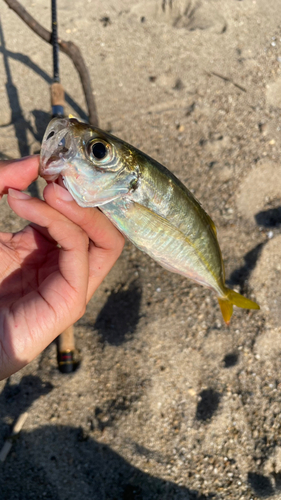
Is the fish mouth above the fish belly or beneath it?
above

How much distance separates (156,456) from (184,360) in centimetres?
69

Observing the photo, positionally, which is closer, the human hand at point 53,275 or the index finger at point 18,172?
the human hand at point 53,275

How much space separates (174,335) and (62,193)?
5.17 ft

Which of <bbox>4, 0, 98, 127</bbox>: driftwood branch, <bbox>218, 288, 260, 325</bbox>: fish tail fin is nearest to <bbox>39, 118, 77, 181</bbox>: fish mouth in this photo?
<bbox>218, 288, 260, 325</bbox>: fish tail fin

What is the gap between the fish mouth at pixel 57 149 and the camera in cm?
160

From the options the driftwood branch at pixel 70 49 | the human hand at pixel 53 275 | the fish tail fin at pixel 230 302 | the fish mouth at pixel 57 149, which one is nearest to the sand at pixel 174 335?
the driftwood branch at pixel 70 49

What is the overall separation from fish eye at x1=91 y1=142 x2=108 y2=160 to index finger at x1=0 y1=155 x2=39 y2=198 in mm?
440

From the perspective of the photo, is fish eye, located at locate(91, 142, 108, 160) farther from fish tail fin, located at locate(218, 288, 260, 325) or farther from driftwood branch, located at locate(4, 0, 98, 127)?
driftwood branch, located at locate(4, 0, 98, 127)

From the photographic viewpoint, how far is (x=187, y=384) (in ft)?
8.52

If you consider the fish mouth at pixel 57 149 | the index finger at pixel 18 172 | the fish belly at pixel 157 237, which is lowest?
the fish belly at pixel 157 237

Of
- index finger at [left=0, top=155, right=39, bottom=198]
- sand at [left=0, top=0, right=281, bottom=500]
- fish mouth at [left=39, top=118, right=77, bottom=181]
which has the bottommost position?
sand at [left=0, top=0, right=281, bottom=500]

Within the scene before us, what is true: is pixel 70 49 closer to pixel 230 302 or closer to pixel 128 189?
pixel 128 189

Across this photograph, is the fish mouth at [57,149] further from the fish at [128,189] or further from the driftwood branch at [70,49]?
the driftwood branch at [70,49]

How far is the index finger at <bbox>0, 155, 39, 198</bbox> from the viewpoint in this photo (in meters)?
1.87
